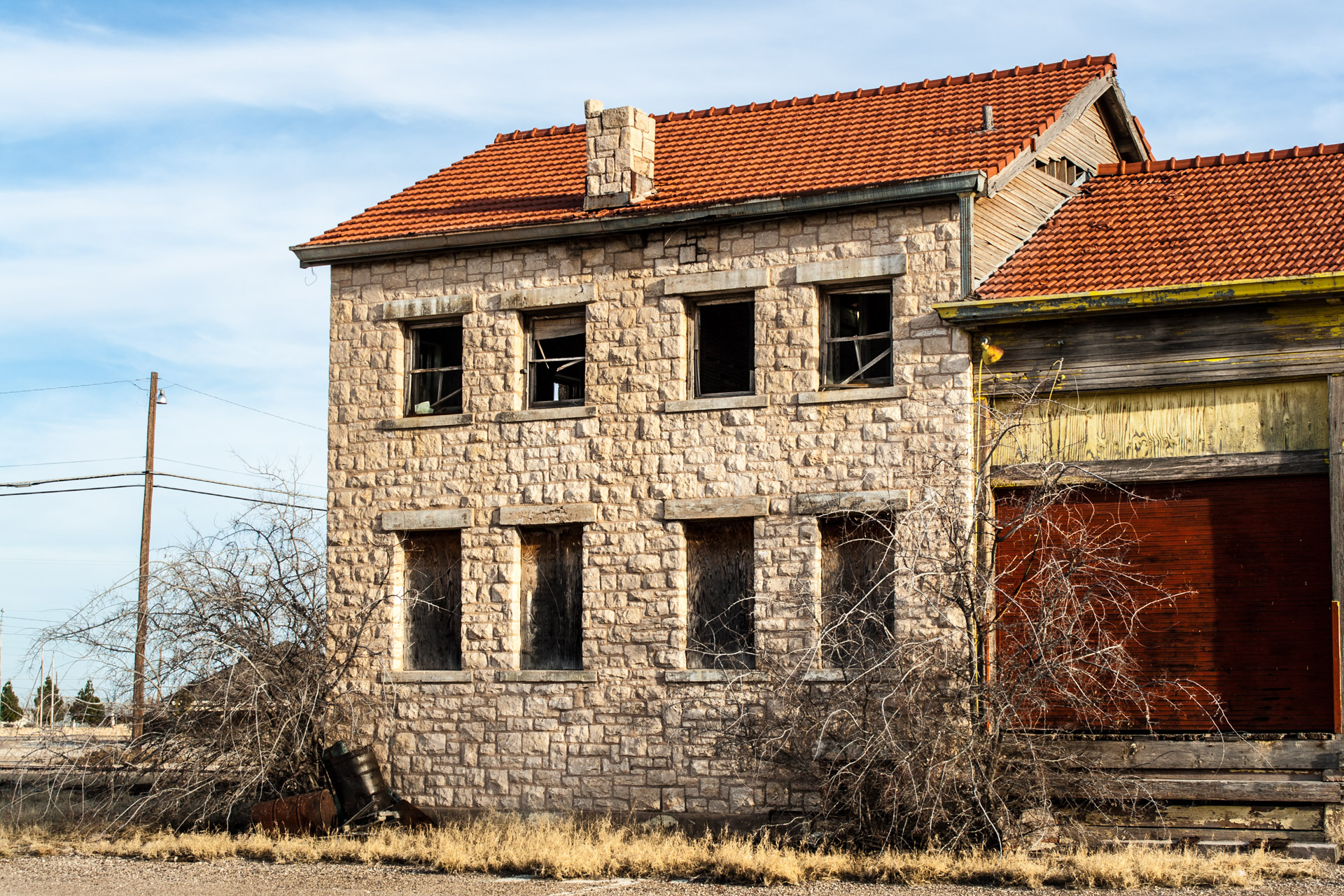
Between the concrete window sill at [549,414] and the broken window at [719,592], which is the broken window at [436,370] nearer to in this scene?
the concrete window sill at [549,414]

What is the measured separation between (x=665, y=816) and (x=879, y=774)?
3.22m

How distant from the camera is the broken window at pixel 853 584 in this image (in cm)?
1477

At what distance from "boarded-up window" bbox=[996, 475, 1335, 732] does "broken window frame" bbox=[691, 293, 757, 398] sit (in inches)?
145

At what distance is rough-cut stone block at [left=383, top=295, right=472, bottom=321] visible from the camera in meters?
17.3

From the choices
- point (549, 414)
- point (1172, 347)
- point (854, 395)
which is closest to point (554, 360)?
point (549, 414)

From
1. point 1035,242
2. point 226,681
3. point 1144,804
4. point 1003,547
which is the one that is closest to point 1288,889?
point 1144,804

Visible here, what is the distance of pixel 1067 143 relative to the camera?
57.1ft

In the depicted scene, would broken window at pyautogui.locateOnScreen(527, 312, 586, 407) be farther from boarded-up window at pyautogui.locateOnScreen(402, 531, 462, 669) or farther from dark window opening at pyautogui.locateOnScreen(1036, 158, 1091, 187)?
dark window opening at pyautogui.locateOnScreen(1036, 158, 1091, 187)

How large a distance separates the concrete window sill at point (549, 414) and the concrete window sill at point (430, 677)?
2.96 m

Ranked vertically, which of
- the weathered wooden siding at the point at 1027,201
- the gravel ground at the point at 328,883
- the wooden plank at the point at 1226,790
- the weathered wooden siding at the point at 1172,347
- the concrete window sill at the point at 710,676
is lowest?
the gravel ground at the point at 328,883

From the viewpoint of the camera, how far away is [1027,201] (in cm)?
1642

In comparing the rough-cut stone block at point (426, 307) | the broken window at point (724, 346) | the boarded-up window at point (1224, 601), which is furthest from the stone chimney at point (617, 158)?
the boarded-up window at point (1224, 601)

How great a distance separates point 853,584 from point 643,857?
3.80 meters

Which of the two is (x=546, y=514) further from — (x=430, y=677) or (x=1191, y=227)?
(x=1191, y=227)
